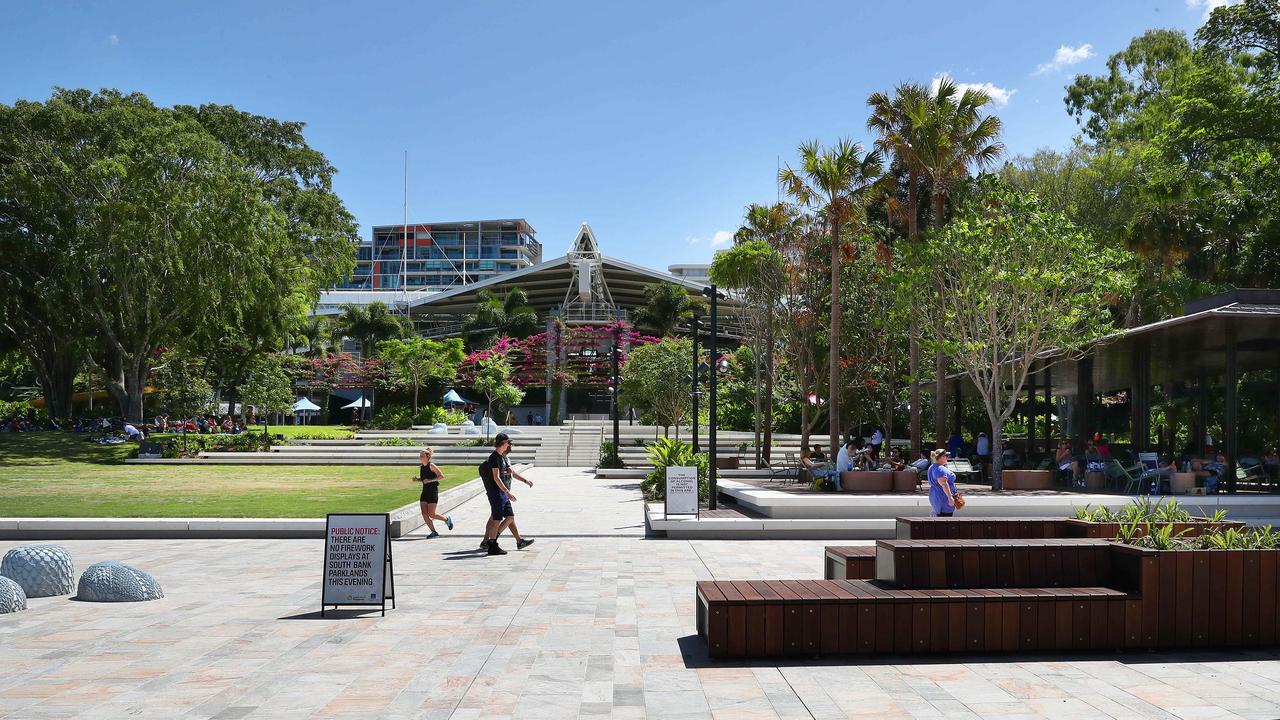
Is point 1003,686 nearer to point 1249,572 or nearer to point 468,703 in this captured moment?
point 1249,572

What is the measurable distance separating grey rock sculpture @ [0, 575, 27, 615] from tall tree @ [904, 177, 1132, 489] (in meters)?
16.8

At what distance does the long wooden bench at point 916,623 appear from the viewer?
21.2 ft

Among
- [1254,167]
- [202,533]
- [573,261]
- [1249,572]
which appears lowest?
[202,533]

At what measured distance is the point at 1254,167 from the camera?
83.3 feet

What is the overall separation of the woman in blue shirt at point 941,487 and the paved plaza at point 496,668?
4087 millimetres

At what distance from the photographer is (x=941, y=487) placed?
1172cm

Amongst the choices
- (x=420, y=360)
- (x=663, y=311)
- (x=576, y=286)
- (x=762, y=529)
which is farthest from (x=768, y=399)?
(x=576, y=286)

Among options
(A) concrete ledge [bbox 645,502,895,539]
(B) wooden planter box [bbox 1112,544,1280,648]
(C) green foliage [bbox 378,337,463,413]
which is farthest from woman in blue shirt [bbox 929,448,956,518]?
(C) green foliage [bbox 378,337,463,413]

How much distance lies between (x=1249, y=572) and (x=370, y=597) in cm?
698

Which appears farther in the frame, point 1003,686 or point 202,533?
point 202,533

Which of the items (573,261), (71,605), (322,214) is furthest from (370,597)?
(573,261)

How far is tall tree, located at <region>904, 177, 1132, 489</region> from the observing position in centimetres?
1920

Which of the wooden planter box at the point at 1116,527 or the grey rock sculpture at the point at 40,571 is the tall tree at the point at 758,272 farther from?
the grey rock sculpture at the point at 40,571

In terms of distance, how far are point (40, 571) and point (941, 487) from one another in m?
10.1
